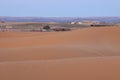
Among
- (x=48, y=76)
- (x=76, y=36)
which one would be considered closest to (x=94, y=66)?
(x=48, y=76)

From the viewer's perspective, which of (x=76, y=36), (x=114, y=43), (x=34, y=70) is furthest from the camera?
(x=76, y=36)

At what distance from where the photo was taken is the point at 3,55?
437 inches

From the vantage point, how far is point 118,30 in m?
21.8

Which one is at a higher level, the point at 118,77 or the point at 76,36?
the point at 118,77

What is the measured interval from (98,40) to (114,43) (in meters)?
1.25

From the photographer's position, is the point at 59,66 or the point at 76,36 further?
the point at 76,36

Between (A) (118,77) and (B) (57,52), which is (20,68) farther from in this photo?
(B) (57,52)

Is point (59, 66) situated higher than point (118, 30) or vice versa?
point (59, 66)

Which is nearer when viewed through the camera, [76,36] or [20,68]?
[20,68]

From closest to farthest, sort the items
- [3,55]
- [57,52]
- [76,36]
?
[3,55] → [57,52] → [76,36]

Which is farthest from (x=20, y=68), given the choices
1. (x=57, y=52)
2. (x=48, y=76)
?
(x=57, y=52)

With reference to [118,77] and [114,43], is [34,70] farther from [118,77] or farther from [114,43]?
[114,43]

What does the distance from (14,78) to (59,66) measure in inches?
51.2

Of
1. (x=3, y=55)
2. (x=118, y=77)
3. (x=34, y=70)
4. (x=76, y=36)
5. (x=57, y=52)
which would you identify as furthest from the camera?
(x=76, y=36)
